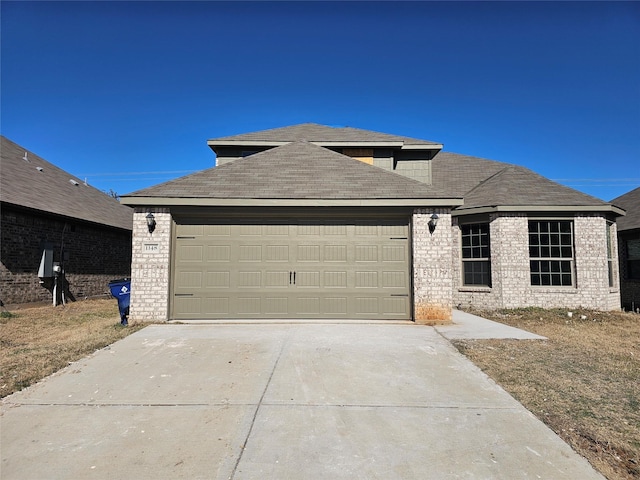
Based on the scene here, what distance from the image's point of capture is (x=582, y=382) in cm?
484

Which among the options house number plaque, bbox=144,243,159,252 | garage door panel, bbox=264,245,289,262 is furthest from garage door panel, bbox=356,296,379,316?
house number plaque, bbox=144,243,159,252

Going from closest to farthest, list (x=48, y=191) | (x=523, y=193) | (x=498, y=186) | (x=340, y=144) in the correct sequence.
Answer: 1. (x=523, y=193)
2. (x=498, y=186)
3. (x=340, y=144)
4. (x=48, y=191)

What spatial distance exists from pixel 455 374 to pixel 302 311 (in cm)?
430

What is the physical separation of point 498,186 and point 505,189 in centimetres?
44

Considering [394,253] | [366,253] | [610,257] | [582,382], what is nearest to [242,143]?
[366,253]

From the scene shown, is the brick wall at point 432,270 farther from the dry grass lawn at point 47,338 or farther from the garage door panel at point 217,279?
the dry grass lawn at point 47,338

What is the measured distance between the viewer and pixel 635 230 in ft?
45.1

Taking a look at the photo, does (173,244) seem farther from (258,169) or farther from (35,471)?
(35,471)

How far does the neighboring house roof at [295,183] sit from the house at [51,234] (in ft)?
20.3

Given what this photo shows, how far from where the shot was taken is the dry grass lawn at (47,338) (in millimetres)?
5246

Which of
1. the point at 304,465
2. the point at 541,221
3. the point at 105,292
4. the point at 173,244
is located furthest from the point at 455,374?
the point at 105,292

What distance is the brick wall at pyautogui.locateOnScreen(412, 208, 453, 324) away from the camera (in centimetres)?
865

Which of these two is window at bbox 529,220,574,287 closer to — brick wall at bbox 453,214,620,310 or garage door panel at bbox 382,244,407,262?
brick wall at bbox 453,214,620,310

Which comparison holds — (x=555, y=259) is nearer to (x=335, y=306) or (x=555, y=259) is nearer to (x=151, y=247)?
(x=335, y=306)
